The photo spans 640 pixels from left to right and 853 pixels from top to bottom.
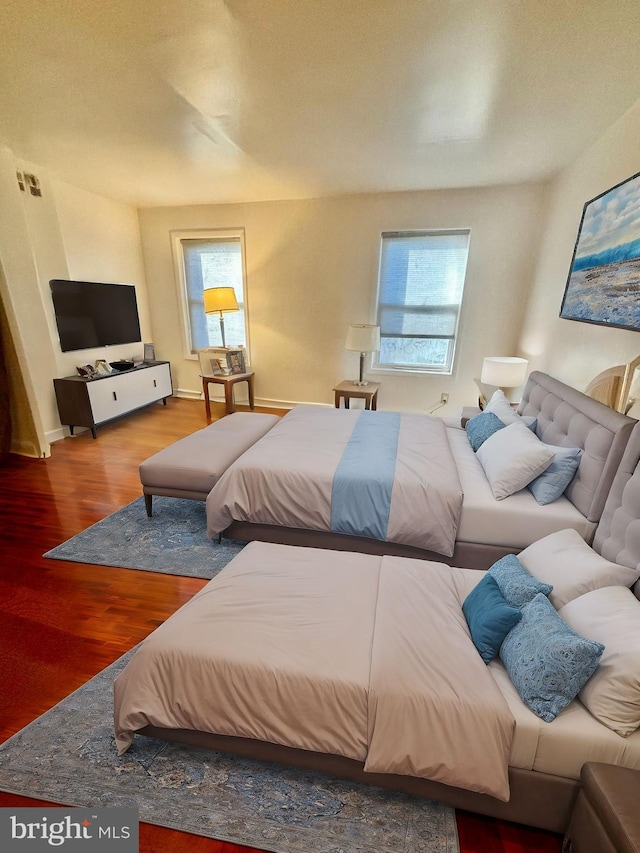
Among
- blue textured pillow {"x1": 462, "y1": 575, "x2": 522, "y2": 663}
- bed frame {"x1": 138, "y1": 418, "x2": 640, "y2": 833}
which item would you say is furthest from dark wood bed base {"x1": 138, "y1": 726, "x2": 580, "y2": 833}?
blue textured pillow {"x1": 462, "y1": 575, "x2": 522, "y2": 663}

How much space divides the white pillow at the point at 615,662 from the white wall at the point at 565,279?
1.54 metres

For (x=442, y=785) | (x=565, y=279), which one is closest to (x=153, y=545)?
(x=442, y=785)

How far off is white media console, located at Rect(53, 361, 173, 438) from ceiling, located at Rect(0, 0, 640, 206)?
80.2 inches

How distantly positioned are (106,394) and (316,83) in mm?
3496

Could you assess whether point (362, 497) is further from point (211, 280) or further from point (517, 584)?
point (211, 280)

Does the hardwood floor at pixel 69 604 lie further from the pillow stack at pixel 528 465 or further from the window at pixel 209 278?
the window at pixel 209 278

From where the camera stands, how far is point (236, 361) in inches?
188

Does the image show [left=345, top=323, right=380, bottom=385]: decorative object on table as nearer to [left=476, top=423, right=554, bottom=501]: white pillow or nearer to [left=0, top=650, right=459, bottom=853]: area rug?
[left=476, top=423, right=554, bottom=501]: white pillow

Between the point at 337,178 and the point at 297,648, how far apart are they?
3949 millimetres

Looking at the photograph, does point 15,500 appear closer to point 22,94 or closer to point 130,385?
point 130,385

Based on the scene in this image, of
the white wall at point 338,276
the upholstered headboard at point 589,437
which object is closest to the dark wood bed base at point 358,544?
the upholstered headboard at point 589,437

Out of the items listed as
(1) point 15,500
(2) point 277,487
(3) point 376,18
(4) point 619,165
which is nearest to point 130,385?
(1) point 15,500

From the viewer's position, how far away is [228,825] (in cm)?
107

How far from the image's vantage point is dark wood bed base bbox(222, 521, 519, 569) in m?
1.94
